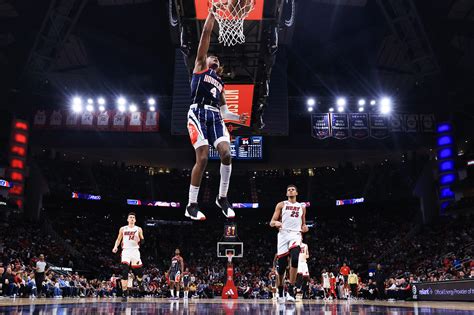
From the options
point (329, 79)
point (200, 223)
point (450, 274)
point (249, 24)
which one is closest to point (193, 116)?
point (249, 24)

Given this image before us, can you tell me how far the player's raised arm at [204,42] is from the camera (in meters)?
5.95

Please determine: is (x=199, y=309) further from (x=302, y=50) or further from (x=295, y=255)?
(x=302, y=50)

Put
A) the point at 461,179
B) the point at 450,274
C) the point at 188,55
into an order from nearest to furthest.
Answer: the point at 188,55 → the point at 450,274 → the point at 461,179

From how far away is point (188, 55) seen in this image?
1702cm

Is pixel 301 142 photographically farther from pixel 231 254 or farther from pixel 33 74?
pixel 33 74

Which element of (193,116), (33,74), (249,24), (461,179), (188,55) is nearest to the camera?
(193,116)

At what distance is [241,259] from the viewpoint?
34.3 metres

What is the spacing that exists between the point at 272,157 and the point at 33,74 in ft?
62.8

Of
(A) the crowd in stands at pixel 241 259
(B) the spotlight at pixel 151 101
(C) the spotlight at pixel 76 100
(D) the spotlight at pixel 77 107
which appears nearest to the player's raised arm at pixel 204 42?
(A) the crowd in stands at pixel 241 259

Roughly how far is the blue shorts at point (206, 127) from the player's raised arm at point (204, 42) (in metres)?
0.58

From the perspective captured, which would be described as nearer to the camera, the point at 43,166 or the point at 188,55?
the point at 188,55

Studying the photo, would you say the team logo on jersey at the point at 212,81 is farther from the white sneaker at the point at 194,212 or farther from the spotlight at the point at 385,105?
the spotlight at the point at 385,105

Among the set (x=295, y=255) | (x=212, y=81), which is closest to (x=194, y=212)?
(x=212, y=81)

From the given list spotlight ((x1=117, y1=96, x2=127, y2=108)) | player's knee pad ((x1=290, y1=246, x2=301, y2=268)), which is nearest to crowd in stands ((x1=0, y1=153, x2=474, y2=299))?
spotlight ((x1=117, y1=96, x2=127, y2=108))
